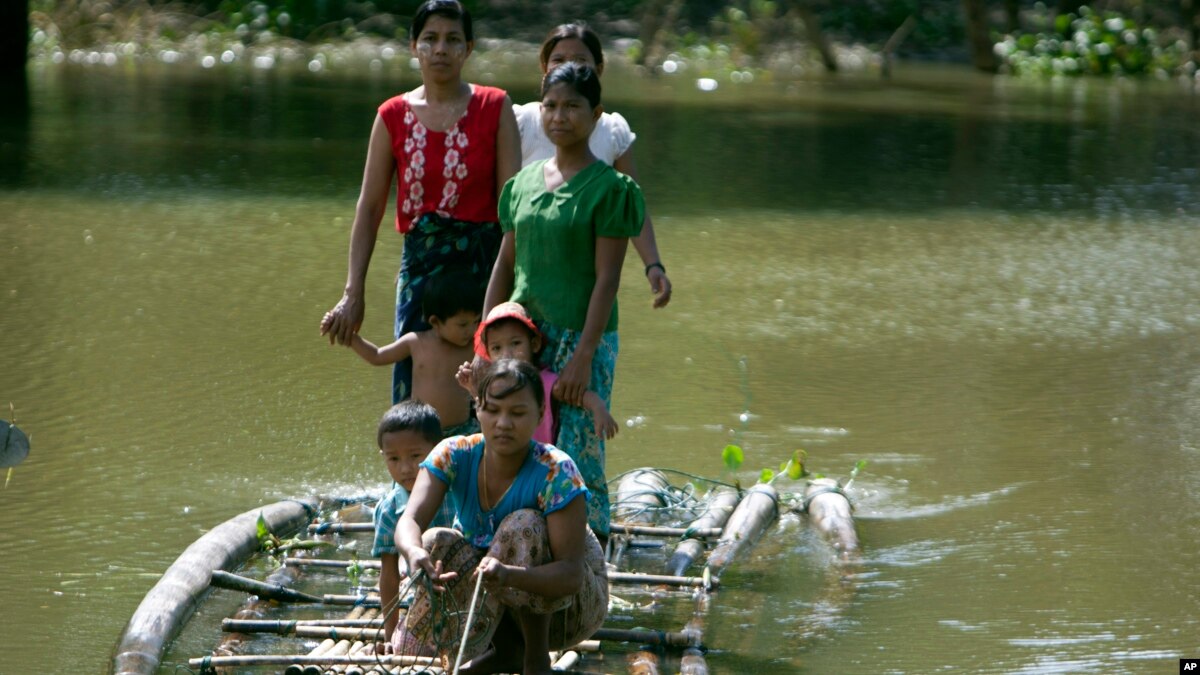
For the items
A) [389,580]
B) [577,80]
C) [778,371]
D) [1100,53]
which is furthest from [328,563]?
[1100,53]

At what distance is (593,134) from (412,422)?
3.91 feet

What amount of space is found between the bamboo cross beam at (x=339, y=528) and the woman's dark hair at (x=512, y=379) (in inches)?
55.6

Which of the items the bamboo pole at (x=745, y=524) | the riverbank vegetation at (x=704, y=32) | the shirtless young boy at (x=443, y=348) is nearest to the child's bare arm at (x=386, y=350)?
the shirtless young boy at (x=443, y=348)

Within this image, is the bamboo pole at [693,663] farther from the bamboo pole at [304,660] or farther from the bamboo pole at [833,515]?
the bamboo pole at [833,515]

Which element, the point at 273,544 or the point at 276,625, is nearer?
the point at 276,625

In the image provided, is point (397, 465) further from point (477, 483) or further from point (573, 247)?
point (573, 247)

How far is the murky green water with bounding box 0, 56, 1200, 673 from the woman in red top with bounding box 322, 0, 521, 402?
1.16 meters

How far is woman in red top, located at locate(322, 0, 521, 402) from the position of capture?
459 centimetres

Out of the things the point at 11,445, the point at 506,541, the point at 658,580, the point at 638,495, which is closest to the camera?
the point at 11,445

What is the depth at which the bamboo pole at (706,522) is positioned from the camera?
182 inches

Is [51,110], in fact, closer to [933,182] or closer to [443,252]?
[933,182]

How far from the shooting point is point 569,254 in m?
4.18

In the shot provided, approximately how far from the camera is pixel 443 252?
4.66m

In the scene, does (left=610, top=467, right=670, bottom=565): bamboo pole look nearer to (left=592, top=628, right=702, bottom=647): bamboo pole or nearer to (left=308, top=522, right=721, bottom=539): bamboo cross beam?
(left=308, top=522, right=721, bottom=539): bamboo cross beam
